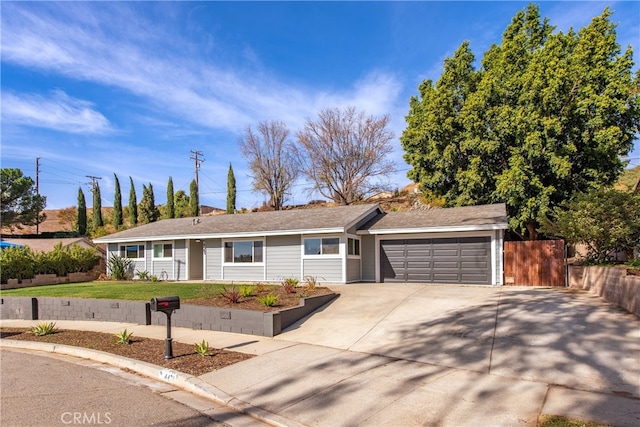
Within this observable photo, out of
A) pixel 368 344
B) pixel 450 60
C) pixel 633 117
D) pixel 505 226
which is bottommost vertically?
pixel 368 344

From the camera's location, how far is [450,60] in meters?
24.6

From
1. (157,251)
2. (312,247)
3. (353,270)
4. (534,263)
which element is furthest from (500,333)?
(157,251)

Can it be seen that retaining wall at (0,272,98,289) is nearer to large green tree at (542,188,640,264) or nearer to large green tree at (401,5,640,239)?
large green tree at (401,5,640,239)

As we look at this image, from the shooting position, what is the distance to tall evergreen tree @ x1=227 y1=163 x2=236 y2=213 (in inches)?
1757

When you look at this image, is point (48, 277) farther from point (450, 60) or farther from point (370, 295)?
point (450, 60)

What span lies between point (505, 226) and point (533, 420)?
12.0 metres

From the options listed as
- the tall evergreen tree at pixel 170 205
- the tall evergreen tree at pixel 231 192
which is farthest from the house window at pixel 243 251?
the tall evergreen tree at pixel 170 205

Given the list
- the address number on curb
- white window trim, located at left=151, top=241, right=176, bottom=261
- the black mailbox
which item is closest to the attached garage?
white window trim, located at left=151, top=241, right=176, bottom=261

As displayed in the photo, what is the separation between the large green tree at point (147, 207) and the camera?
150 ft

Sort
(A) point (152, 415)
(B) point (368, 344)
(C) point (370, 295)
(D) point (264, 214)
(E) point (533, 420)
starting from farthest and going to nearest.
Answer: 1. (D) point (264, 214)
2. (C) point (370, 295)
3. (B) point (368, 344)
4. (A) point (152, 415)
5. (E) point (533, 420)

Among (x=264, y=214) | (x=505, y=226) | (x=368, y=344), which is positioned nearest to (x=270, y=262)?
(x=264, y=214)

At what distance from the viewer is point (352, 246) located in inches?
720

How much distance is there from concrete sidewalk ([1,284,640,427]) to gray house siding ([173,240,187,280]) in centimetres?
1115

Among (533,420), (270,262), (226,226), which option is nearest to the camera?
(533,420)
